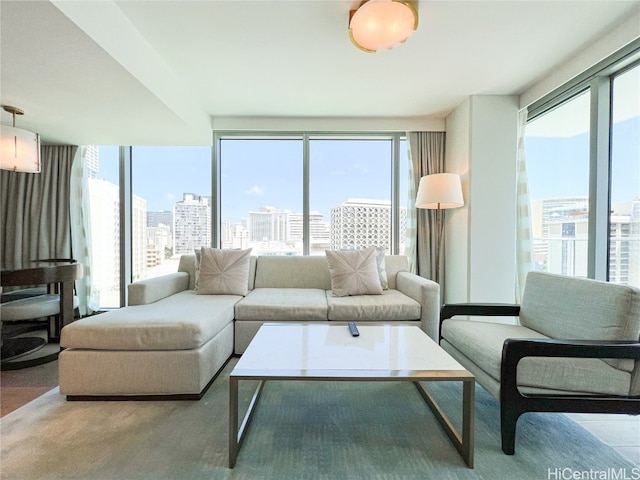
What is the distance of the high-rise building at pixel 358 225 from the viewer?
12.7ft

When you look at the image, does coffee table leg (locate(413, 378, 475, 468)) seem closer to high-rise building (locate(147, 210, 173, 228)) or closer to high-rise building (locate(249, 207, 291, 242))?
high-rise building (locate(249, 207, 291, 242))

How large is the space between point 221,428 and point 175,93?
8.75 ft

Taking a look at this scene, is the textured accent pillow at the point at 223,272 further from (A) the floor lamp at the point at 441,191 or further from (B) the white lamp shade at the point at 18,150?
(A) the floor lamp at the point at 441,191

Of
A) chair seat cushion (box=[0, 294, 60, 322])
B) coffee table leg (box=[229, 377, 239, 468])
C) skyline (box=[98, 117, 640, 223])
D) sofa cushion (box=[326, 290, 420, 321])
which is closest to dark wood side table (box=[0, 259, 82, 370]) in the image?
chair seat cushion (box=[0, 294, 60, 322])

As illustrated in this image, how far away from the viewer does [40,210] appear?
358 cm

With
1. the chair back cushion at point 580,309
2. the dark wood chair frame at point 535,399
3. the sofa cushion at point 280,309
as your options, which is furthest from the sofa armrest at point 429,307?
the dark wood chair frame at point 535,399

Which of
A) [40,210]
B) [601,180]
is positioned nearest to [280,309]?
[601,180]

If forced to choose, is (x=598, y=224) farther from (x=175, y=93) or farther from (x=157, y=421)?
(x=175, y=93)

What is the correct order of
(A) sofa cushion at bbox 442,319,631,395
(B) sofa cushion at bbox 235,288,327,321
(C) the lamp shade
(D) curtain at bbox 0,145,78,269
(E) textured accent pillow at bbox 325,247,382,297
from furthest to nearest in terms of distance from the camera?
1. (D) curtain at bbox 0,145,78,269
2. (C) the lamp shade
3. (E) textured accent pillow at bbox 325,247,382,297
4. (B) sofa cushion at bbox 235,288,327,321
5. (A) sofa cushion at bbox 442,319,631,395

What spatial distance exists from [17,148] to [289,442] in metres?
3.02

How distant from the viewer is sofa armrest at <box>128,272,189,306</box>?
2391 millimetres

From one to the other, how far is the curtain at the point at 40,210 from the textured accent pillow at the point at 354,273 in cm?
325

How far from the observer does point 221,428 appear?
61.3 inches

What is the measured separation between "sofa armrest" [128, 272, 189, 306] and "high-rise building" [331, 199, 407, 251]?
182 centimetres
